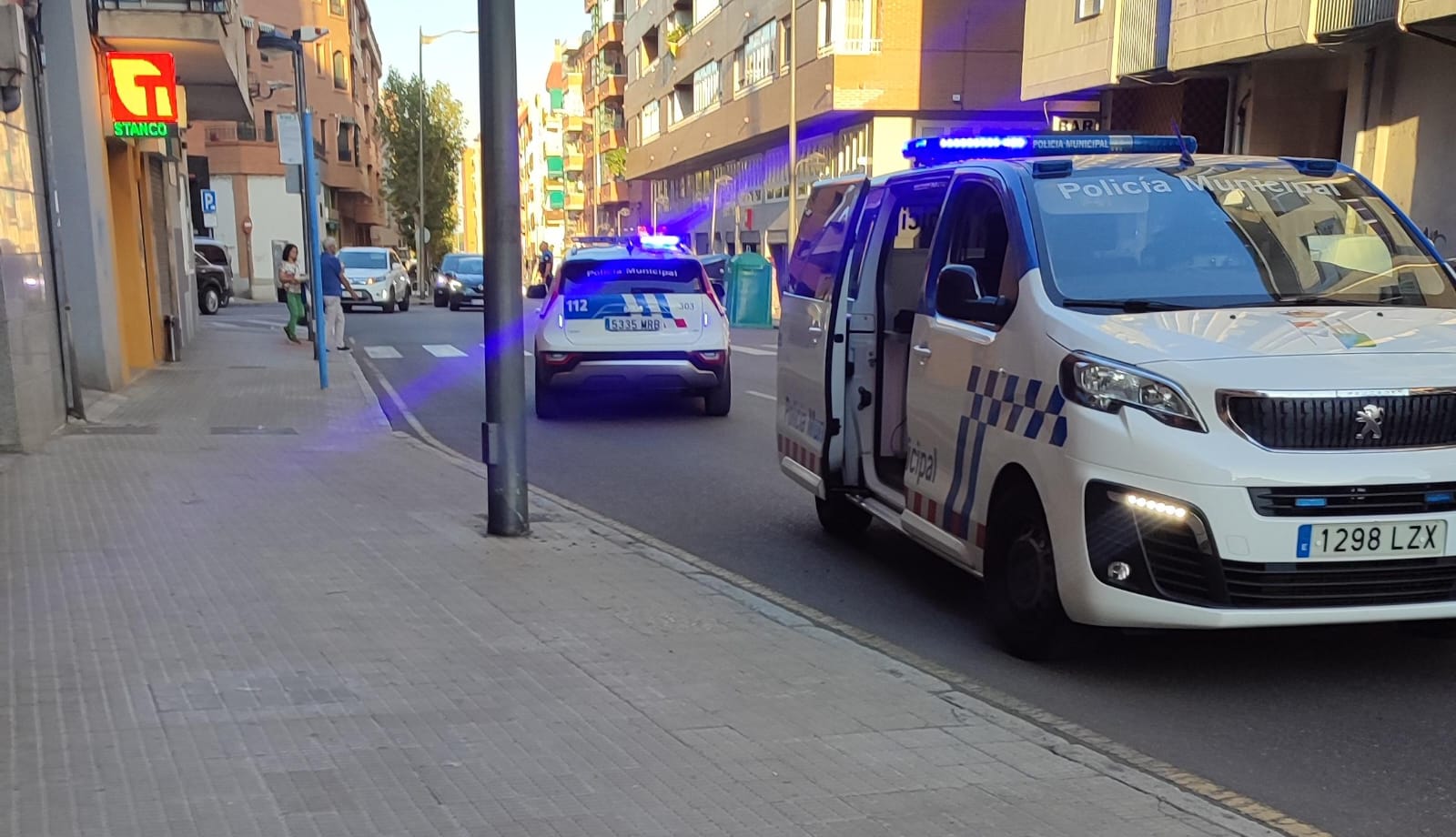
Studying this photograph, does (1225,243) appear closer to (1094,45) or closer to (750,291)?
(1094,45)

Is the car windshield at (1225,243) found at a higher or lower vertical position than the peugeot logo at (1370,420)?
higher

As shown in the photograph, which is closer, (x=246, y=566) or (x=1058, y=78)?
(x=246, y=566)

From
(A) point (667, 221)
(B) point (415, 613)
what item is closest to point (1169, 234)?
(B) point (415, 613)

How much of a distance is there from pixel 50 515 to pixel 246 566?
1943 mm

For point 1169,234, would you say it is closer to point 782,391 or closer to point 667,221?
point 782,391

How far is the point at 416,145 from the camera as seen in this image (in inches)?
2397

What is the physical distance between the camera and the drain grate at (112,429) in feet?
35.0

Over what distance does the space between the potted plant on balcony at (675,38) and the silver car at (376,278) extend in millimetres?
20594

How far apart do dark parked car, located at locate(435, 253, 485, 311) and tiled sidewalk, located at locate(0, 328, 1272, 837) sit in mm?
28057

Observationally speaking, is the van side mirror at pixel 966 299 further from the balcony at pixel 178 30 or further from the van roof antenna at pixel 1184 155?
the balcony at pixel 178 30

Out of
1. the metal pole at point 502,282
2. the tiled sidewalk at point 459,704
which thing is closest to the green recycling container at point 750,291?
the tiled sidewalk at point 459,704

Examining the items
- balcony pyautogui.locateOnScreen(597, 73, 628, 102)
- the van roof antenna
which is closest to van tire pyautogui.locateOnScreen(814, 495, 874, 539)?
the van roof antenna

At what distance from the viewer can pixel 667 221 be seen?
5947cm

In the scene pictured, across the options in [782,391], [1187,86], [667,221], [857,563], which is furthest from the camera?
[667,221]
